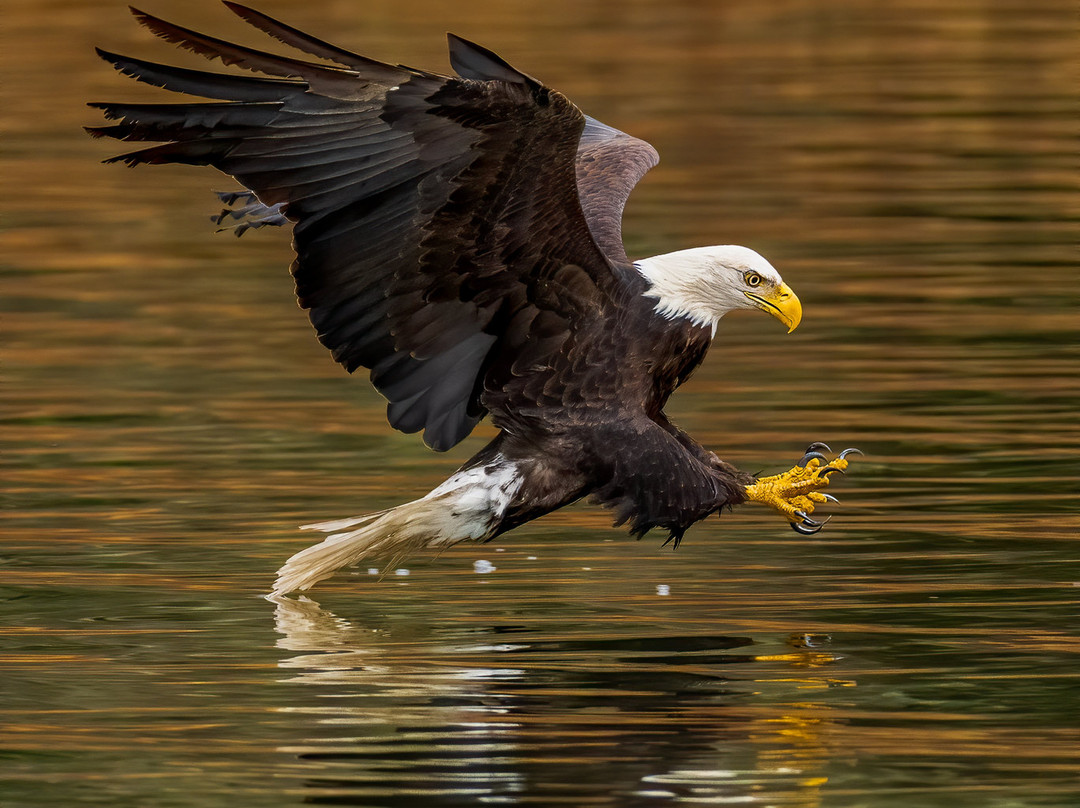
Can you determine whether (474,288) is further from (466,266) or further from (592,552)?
(592,552)

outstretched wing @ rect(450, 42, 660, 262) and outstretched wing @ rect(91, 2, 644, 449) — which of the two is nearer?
outstretched wing @ rect(91, 2, 644, 449)

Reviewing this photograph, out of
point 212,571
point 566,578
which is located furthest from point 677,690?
point 212,571

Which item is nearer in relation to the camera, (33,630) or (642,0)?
(33,630)

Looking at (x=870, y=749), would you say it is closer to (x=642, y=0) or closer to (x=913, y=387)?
(x=913, y=387)

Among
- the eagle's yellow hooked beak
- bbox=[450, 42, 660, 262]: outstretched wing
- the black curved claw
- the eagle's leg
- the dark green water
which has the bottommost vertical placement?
the dark green water

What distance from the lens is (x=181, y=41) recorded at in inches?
217

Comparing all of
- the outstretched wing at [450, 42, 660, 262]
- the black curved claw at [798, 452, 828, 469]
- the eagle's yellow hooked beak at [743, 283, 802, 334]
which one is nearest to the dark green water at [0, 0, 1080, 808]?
the black curved claw at [798, 452, 828, 469]

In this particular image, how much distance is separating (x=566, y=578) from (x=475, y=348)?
2.31 feet

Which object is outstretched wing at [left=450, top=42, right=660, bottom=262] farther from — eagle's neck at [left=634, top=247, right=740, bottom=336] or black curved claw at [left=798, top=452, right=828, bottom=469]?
black curved claw at [left=798, top=452, right=828, bottom=469]

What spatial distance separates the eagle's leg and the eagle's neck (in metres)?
0.49

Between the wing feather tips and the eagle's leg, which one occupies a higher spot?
the wing feather tips

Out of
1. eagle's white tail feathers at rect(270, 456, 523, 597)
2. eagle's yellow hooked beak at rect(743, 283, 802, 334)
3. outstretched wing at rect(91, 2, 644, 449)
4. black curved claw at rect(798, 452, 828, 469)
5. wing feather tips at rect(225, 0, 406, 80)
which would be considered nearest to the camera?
wing feather tips at rect(225, 0, 406, 80)

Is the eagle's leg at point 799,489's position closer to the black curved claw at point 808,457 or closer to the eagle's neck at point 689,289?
the black curved claw at point 808,457

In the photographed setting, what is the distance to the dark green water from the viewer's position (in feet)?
16.7
